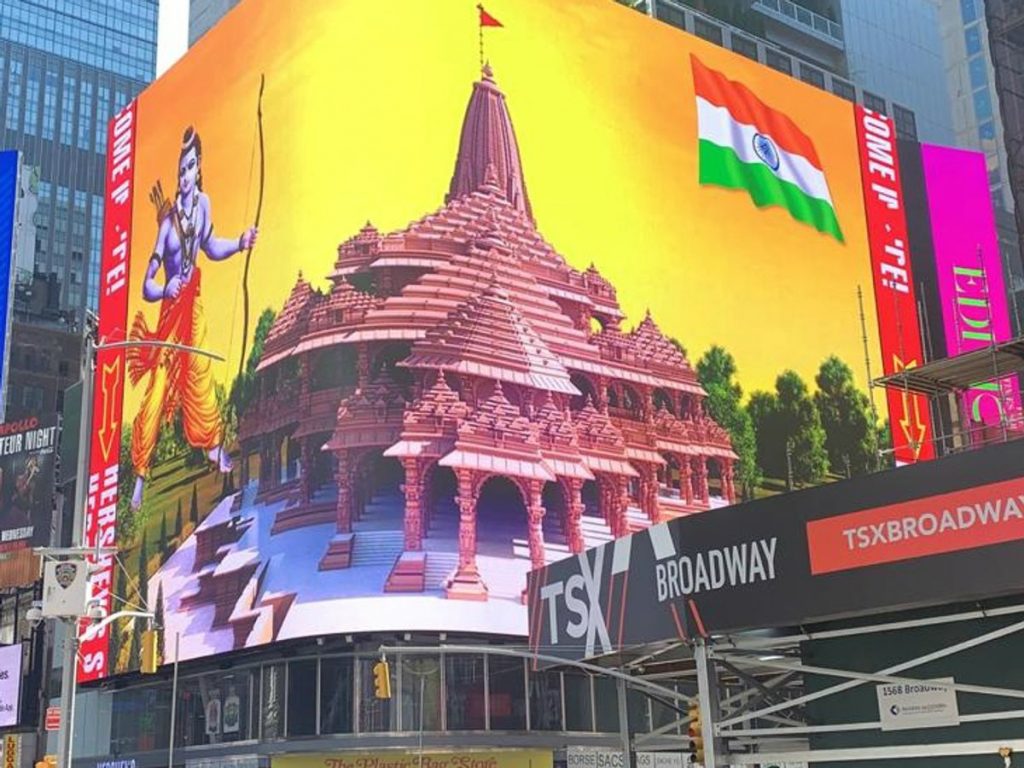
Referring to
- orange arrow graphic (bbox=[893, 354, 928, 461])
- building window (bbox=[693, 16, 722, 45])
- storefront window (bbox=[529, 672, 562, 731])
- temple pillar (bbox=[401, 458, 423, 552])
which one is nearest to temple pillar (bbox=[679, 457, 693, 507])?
storefront window (bbox=[529, 672, 562, 731])

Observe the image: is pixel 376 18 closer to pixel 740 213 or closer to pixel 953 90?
pixel 740 213

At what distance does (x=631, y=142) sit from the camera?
54.8 metres

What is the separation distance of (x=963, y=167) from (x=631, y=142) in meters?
20.9

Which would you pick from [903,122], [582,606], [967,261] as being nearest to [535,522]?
[582,606]

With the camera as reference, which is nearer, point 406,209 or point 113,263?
point 406,209

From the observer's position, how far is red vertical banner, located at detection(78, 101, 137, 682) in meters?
54.2

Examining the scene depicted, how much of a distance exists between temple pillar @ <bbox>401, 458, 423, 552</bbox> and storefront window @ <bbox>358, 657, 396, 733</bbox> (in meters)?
3.97

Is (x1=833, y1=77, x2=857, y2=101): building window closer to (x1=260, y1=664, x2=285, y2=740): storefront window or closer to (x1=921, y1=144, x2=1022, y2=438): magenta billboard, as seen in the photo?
(x1=921, y1=144, x2=1022, y2=438): magenta billboard

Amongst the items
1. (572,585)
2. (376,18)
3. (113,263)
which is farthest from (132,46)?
(572,585)

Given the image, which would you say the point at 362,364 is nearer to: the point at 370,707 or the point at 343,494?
the point at 343,494

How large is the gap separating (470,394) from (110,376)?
816 inches

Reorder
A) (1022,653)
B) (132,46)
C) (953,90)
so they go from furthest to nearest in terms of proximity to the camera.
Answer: (132,46), (953,90), (1022,653)

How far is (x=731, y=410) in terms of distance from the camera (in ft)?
176

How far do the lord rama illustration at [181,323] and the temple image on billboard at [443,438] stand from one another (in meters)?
4.17
